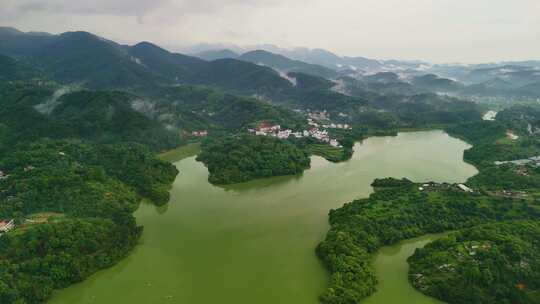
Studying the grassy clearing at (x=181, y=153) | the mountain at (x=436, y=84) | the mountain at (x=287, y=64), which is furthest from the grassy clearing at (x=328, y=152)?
the mountain at (x=287, y=64)

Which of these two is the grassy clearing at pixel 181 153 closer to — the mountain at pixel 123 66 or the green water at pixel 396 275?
the green water at pixel 396 275

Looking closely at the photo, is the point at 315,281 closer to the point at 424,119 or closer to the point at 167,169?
the point at 167,169

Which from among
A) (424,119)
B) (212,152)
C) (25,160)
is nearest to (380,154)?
(212,152)

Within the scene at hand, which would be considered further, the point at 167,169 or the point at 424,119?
the point at 424,119

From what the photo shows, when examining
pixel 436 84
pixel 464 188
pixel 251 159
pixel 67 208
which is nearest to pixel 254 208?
pixel 251 159

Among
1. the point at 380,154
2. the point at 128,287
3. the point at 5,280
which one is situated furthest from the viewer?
the point at 380,154

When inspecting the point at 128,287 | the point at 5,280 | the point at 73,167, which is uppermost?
the point at 73,167

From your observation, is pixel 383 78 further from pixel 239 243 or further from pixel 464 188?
pixel 239 243
